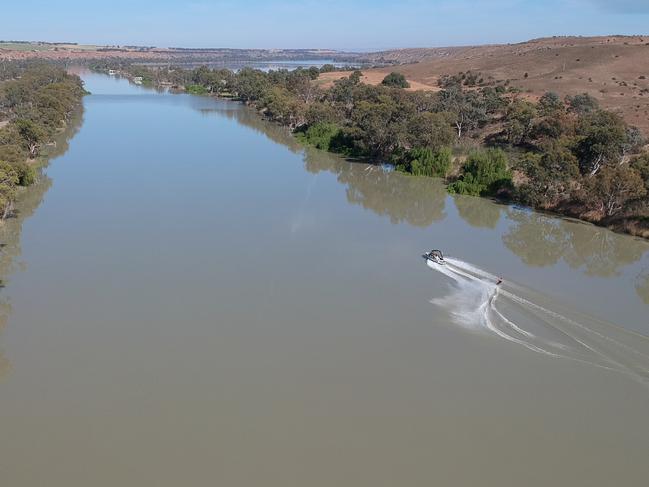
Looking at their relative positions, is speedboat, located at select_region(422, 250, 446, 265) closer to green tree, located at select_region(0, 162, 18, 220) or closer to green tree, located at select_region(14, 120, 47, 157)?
green tree, located at select_region(0, 162, 18, 220)

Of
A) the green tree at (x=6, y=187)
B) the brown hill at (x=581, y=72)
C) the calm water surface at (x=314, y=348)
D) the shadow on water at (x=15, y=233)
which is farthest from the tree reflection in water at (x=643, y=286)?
the green tree at (x=6, y=187)

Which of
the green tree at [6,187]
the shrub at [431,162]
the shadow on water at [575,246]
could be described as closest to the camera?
the shadow on water at [575,246]

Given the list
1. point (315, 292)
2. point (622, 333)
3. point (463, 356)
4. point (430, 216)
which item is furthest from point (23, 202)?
point (622, 333)

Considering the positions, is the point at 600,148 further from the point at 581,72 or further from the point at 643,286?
the point at 581,72

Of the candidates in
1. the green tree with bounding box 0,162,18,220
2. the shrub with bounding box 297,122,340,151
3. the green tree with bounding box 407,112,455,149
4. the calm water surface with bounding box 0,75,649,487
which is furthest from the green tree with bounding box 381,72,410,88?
the green tree with bounding box 0,162,18,220

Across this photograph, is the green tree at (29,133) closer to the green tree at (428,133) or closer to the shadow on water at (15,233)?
the shadow on water at (15,233)

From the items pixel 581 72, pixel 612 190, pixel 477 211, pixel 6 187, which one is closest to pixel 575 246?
pixel 612 190
